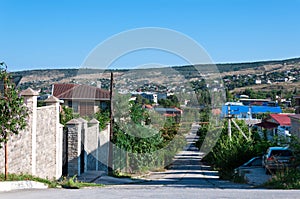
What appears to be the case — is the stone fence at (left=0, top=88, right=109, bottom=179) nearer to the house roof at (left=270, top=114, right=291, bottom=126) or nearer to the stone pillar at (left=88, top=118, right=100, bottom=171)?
the stone pillar at (left=88, top=118, right=100, bottom=171)

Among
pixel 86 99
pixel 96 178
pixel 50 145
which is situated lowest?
pixel 96 178

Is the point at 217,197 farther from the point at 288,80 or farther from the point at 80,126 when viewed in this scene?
the point at 288,80

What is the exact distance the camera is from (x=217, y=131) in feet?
120

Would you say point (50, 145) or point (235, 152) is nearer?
point (50, 145)

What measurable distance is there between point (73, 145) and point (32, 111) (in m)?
5.20

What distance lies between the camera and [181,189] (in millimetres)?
13430

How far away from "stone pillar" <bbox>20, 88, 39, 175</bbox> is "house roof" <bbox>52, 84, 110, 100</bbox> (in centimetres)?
3028

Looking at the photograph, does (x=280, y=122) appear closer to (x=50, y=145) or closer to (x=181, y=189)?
(x=50, y=145)

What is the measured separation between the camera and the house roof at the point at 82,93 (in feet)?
147

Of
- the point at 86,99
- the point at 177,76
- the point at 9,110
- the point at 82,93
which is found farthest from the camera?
the point at 82,93

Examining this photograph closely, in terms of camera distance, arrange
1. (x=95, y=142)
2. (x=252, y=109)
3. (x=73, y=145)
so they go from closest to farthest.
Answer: (x=73, y=145) < (x=95, y=142) < (x=252, y=109)

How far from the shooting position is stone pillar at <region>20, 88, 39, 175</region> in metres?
13.2

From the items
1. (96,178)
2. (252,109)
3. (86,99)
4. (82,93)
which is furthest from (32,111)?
(252,109)

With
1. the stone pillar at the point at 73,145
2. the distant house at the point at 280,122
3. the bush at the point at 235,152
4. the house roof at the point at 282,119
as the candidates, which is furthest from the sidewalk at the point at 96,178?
the house roof at the point at 282,119
